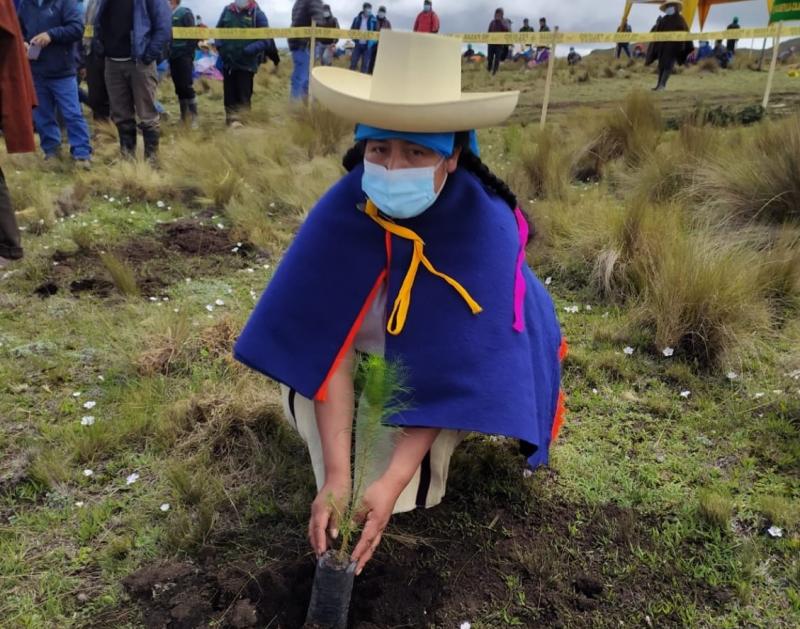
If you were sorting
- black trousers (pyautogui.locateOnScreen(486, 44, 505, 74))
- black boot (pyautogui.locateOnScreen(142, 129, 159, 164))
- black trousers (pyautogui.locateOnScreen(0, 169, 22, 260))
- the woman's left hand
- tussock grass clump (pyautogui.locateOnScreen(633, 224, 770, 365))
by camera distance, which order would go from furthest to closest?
1. black trousers (pyautogui.locateOnScreen(486, 44, 505, 74))
2. black boot (pyautogui.locateOnScreen(142, 129, 159, 164))
3. black trousers (pyautogui.locateOnScreen(0, 169, 22, 260))
4. tussock grass clump (pyautogui.locateOnScreen(633, 224, 770, 365))
5. the woman's left hand

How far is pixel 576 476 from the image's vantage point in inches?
94.4

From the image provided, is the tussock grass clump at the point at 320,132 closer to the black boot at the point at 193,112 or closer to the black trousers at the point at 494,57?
the black boot at the point at 193,112

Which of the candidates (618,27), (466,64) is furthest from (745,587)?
(466,64)

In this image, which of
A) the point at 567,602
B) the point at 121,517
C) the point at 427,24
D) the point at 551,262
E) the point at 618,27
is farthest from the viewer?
the point at 618,27

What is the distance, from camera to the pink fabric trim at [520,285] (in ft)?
6.43

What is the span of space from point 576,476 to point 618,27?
1769 cm

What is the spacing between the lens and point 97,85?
25.9 ft

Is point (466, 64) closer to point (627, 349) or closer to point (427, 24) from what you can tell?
point (427, 24)

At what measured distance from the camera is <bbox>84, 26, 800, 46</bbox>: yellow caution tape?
28.1 ft

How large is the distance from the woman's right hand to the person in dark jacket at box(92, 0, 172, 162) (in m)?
5.42

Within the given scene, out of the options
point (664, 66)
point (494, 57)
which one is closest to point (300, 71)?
point (664, 66)

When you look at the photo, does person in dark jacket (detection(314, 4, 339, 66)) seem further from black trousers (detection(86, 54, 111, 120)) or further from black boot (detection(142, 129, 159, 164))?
black boot (detection(142, 129, 159, 164))

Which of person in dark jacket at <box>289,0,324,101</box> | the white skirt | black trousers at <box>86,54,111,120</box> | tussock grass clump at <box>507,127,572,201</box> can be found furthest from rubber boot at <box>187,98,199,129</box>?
the white skirt

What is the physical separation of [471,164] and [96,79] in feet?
23.1
